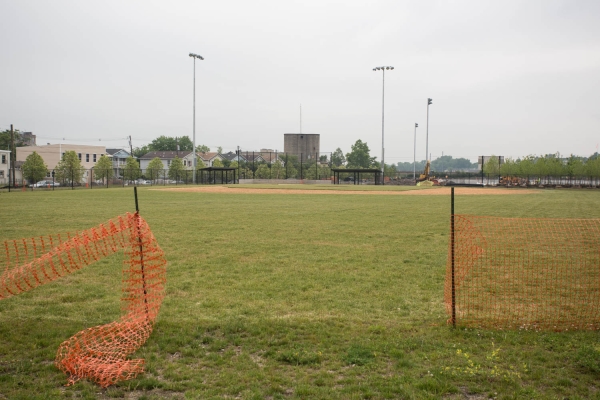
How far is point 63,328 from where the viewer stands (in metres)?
5.98

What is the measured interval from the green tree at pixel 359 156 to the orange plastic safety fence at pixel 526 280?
9844cm

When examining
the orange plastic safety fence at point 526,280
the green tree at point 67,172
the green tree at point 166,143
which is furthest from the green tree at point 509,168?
the green tree at point 166,143

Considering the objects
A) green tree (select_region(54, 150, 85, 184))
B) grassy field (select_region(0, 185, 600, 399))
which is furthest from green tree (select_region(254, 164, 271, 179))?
grassy field (select_region(0, 185, 600, 399))

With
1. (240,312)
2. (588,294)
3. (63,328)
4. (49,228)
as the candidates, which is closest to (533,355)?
(588,294)

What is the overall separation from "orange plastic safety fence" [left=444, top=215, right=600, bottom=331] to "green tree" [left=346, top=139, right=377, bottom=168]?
323 ft

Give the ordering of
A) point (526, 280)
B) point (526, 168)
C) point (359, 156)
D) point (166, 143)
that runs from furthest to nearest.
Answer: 1. point (166, 143)
2. point (359, 156)
3. point (526, 168)
4. point (526, 280)

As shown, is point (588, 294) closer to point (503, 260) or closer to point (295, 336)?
point (503, 260)

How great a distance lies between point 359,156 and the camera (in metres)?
112

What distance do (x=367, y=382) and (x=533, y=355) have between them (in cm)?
212

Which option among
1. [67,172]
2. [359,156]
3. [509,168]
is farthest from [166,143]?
[509,168]

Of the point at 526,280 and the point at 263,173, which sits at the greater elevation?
the point at 263,173

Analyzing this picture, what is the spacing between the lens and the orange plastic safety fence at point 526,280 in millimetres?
6461

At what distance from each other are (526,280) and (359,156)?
10468cm

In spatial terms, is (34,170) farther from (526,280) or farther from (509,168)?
(509,168)
